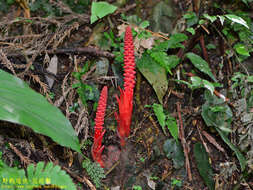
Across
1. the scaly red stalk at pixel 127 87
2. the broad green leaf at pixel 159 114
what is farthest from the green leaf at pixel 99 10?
the broad green leaf at pixel 159 114

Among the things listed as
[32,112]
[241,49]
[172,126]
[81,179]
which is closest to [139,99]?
[172,126]

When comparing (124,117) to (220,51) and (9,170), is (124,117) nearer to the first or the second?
(9,170)

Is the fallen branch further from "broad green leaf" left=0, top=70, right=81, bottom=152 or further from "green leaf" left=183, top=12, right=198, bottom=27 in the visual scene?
"broad green leaf" left=0, top=70, right=81, bottom=152

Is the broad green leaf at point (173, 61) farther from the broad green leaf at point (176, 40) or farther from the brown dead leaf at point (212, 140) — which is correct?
the brown dead leaf at point (212, 140)

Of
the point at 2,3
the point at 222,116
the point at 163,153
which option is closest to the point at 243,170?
the point at 222,116

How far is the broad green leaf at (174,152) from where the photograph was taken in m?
1.95

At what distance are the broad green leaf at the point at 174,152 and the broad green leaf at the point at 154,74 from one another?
35cm

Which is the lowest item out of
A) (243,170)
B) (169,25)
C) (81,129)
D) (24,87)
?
(243,170)

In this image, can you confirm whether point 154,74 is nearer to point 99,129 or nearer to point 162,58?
point 162,58

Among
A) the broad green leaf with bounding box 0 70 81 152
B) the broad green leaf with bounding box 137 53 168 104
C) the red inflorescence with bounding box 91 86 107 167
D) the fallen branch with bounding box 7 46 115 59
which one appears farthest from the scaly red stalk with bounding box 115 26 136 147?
the broad green leaf with bounding box 0 70 81 152

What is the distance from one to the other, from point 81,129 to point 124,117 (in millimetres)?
345

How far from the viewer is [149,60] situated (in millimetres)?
2066

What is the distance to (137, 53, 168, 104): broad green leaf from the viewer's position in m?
1.99

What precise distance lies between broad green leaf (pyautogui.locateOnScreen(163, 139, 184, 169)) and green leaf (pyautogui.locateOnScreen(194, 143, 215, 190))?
0.39 feet
